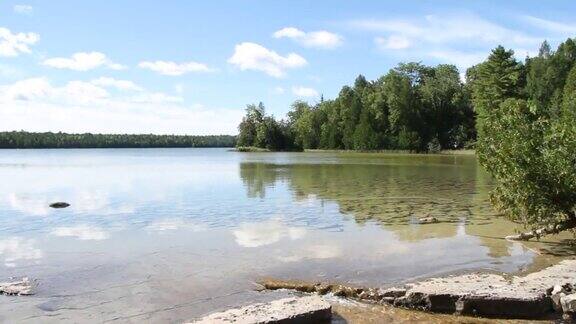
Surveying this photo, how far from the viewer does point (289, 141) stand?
5871 inches

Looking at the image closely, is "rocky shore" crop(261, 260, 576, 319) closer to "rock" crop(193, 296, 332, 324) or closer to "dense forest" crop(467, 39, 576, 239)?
"rock" crop(193, 296, 332, 324)

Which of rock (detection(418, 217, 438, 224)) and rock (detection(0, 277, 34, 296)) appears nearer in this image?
rock (detection(0, 277, 34, 296))

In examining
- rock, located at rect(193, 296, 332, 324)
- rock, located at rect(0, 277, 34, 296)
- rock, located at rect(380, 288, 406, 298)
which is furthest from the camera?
rock, located at rect(0, 277, 34, 296)

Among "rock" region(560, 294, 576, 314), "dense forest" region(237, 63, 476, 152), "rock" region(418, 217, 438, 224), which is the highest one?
"dense forest" region(237, 63, 476, 152)

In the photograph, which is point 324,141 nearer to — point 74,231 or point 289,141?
point 289,141

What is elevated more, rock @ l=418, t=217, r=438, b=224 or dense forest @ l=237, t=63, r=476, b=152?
dense forest @ l=237, t=63, r=476, b=152

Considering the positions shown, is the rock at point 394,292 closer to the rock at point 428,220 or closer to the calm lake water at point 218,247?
the calm lake water at point 218,247

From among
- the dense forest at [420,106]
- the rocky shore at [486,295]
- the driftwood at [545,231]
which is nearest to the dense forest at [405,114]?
the dense forest at [420,106]

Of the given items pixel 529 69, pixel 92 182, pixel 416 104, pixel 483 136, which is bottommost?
pixel 92 182

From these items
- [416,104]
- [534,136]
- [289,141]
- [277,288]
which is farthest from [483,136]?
[289,141]

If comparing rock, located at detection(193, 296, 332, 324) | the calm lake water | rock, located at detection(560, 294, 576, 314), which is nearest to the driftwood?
the calm lake water

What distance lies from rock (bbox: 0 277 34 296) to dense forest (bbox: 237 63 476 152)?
102 metres

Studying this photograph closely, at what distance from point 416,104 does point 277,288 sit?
360ft

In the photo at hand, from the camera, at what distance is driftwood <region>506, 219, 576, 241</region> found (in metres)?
14.9
